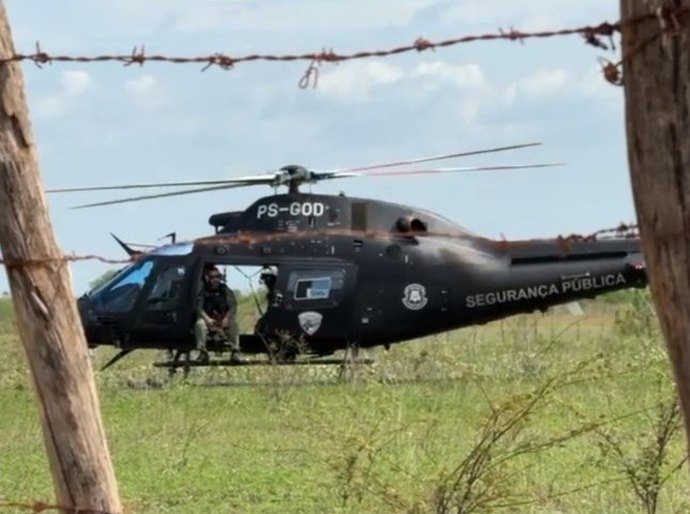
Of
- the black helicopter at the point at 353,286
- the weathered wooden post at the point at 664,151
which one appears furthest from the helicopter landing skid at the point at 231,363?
the weathered wooden post at the point at 664,151

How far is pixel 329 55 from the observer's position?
4359mm

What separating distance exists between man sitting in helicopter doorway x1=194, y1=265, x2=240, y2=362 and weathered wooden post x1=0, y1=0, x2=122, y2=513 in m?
14.5

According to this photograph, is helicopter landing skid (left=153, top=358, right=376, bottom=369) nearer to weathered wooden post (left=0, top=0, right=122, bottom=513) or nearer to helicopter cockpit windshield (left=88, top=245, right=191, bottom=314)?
helicopter cockpit windshield (left=88, top=245, right=191, bottom=314)

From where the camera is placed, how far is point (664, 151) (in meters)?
3.04

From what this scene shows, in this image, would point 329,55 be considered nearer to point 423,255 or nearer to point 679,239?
point 679,239

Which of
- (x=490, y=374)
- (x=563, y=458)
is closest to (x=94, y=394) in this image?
(x=563, y=458)

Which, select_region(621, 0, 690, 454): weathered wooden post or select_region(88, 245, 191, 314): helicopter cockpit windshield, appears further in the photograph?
select_region(88, 245, 191, 314): helicopter cockpit windshield

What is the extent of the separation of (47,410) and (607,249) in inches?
584

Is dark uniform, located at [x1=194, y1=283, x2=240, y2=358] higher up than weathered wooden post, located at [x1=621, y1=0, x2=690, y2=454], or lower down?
higher up

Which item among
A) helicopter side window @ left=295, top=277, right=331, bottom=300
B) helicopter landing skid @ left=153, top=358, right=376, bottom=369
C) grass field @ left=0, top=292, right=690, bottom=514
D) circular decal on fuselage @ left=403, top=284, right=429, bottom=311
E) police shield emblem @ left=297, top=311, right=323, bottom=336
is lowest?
grass field @ left=0, top=292, right=690, bottom=514

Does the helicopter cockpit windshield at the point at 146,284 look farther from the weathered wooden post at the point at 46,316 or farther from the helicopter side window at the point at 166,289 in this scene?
the weathered wooden post at the point at 46,316

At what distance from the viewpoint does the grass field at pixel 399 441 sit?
6762mm

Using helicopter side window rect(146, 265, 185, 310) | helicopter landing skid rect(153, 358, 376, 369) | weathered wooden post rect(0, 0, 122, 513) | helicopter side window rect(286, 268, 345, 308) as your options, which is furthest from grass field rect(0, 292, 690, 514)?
weathered wooden post rect(0, 0, 122, 513)

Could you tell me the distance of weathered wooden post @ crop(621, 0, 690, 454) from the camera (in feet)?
9.93
